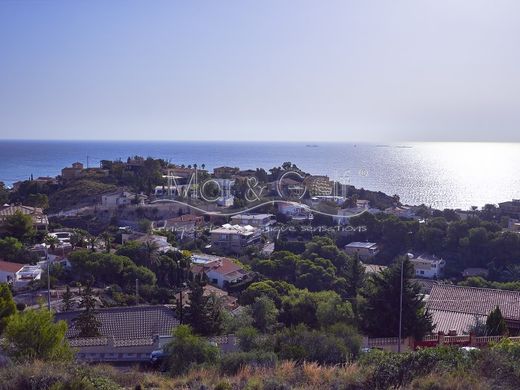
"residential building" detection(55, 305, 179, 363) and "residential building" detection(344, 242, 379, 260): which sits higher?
"residential building" detection(55, 305, 179, 363)

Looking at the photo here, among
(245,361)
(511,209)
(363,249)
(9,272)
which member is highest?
(245,361)

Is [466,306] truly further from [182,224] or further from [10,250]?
[182,224]

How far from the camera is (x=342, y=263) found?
73.3 feet

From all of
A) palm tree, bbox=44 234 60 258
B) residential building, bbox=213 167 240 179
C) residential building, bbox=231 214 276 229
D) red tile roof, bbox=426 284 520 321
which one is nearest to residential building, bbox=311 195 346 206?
residential building, bbox=231 214 276 229

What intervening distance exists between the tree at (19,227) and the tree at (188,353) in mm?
17407

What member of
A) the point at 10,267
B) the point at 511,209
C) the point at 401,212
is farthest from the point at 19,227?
the point at 511,209

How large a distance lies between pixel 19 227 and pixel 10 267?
5.29 meters

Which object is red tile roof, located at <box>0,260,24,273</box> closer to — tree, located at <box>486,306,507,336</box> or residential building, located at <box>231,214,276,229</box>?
residential building, located at <box>231,214,276,229</box>

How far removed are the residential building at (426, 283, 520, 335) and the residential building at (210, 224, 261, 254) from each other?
12.2 m

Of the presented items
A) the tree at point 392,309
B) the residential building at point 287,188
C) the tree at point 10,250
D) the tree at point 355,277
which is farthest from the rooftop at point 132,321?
the residential building at point 287,188

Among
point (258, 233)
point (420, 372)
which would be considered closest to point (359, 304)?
point (420, 372)

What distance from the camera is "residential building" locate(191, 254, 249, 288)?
770 inches

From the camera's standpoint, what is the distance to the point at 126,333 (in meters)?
11.7

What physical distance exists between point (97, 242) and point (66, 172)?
2195cm
